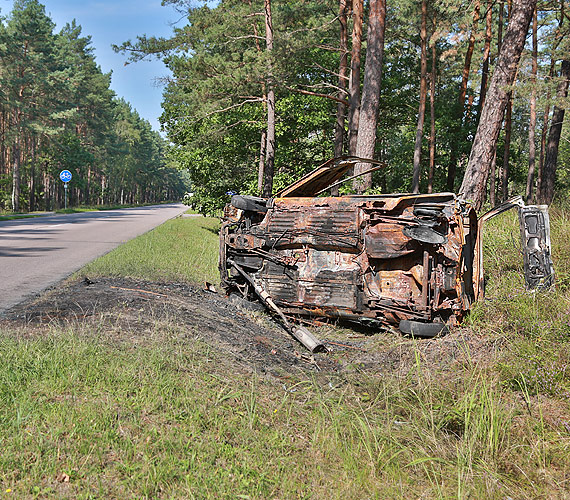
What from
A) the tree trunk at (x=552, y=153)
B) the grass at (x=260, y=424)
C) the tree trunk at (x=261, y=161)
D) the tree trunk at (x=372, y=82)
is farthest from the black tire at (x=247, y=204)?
the tree trunk at (x=552, y=153)

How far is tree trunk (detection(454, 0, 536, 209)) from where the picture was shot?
29.1 ft

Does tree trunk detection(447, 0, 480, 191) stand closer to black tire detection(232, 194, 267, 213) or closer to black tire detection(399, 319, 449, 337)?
black tire detection(232, 194, 267, 213)

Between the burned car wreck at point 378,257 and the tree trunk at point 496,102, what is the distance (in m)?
3.84

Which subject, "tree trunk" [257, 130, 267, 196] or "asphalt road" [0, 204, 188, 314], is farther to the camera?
"tree trunk" [257, 130, 267, 196]

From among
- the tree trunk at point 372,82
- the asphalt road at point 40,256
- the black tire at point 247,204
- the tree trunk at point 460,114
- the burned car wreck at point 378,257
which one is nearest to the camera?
the burned car wreck at point 378,257

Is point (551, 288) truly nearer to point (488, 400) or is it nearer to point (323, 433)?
point (488, 400)

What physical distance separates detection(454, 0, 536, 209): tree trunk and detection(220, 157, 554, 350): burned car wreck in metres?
3.84

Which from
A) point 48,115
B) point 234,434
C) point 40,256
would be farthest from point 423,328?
point 48,115

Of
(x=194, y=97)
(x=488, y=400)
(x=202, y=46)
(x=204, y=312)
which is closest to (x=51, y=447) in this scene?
(x=488, y=400)

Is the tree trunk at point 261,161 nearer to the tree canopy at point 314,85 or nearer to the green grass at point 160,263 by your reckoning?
the tree canopy at point 314,85

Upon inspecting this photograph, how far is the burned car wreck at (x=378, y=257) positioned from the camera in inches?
196

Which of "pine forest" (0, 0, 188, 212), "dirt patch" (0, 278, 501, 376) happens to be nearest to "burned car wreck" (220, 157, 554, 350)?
"dirt patch" (0, 278, 501, 376)

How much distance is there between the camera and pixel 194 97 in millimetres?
14031

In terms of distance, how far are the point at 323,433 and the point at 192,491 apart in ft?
3.09
